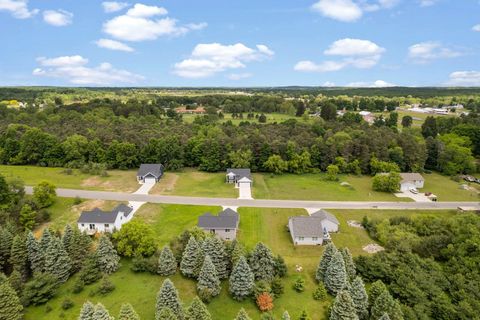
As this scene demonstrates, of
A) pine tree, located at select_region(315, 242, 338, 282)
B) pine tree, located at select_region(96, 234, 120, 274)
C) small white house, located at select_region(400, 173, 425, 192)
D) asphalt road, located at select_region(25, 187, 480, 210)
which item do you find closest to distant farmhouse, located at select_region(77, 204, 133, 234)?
pine tree, located at select_region(96, 234, 120, 274)

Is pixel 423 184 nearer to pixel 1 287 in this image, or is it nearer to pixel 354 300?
pixel 354 300

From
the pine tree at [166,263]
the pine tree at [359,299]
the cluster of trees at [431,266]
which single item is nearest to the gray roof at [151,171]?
the pine tree at [166,263]

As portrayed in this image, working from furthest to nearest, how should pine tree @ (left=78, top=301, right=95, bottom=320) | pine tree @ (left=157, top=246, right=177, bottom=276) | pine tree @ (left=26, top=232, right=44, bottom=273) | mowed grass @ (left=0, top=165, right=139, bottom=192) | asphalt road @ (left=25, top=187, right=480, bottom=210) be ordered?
mowed grass @ (left=0, top=165, right=139, bottom=192)
asphalt road @ (left=25, top=187, right=480, bottom=210)
pine tree @ (left=157, top=246, right=177, bottom=276)
pine tree @ (left=26, top=232, right=44, bottom=273)
pine tree @ (left=78, top=301, right=95, bottom=320)

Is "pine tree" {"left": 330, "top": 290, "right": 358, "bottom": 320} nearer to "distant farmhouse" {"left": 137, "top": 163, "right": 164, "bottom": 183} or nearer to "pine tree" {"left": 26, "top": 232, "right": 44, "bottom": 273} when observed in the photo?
"pine tree" {"left": 26, "top": 232, "right": 44, "bottom": 273}

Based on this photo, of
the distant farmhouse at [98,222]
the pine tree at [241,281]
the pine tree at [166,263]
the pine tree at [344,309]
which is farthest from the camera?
the distant farmhouse at [98,222]

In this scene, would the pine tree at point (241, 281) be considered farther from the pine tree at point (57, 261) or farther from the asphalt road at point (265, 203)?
the asphalt road at point (265, 203)

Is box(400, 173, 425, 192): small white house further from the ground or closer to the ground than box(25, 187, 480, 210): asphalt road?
further from the ground

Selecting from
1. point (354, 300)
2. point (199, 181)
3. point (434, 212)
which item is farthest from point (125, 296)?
point (434, 212)
